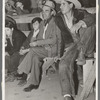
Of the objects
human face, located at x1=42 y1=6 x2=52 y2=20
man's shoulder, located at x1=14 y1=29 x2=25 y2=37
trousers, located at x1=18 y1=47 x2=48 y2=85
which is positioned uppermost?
human face, located at x1=42 y1=6 x2=52 y2=20

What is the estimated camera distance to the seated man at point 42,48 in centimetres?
141

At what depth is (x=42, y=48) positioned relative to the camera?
1423 millimetres

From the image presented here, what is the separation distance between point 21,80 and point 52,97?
0.24 m

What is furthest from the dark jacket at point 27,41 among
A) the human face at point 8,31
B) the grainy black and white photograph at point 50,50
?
the human face at point 8,31

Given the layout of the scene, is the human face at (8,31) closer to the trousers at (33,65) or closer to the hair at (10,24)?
the hair at (10,24)

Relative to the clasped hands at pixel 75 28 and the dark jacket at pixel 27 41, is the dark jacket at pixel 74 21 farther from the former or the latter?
the dark jacket at pixel 27 41

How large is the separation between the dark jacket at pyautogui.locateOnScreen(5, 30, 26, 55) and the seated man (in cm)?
8

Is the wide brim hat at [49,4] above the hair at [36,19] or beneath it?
above

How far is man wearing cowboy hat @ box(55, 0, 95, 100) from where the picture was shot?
1432 mm

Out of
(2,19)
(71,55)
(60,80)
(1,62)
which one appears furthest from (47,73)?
(2,19)

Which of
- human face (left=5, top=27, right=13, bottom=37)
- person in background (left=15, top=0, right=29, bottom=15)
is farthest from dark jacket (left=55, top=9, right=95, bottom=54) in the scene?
human face (left=5, top=27, right=13, bottom=37)

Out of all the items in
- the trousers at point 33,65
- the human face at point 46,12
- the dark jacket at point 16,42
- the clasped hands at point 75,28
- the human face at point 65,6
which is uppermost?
the human face at point 65,6

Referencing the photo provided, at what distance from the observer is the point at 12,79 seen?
1400 mm

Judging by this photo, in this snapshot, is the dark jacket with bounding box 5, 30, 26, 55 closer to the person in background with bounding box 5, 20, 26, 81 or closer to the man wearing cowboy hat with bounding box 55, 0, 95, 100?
the person in background with bounding box 5, 20, 26, 81
